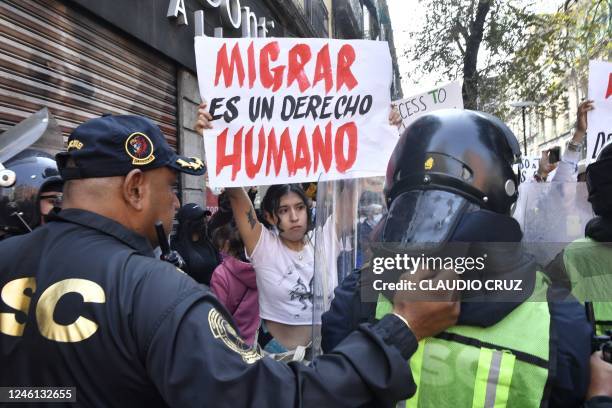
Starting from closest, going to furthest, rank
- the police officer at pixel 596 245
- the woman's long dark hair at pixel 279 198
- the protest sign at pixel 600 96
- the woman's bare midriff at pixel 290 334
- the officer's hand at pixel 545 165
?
the police officer at pixel 596 245
the woman's bare midriff at pixel 290 334
the woman's long dark hair at pixel 279 198
the protest sign at pixel 600 96
the officer's hand at pixel 545 165

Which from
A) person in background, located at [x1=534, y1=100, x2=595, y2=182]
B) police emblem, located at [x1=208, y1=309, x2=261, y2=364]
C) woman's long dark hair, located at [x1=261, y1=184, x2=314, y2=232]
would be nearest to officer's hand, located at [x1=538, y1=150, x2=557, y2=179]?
Answer: person in background, located at [x1=534, y1=100, x2=595, y2=182]

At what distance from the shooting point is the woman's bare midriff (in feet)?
10.0

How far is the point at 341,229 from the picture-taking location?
1.49m

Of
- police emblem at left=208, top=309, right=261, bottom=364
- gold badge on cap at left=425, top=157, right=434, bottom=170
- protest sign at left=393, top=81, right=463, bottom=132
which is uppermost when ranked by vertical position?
protest sign at left=393, top=81, right=463, bottom=132

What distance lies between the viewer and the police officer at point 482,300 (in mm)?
1186

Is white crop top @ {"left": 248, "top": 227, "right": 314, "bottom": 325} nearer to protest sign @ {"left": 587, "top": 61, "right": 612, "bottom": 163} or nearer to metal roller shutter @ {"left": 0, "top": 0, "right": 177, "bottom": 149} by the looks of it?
protest sign @ {"left": 587, "top": 61, "right": 612, "bottom": 163}

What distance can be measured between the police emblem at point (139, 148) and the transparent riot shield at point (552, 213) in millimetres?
1133

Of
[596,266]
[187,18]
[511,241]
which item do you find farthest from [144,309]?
[187,18]

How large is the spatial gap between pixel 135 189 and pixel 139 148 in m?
0.11

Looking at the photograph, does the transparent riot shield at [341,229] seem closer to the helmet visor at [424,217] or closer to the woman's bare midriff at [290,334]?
the helmet visor at [424,217]

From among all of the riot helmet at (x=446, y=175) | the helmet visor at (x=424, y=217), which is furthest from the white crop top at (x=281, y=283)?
the helmet visor at (x=424, y=217)

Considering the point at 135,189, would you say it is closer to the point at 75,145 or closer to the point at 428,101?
the point at 75,145

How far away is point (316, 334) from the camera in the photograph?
1.53 metres

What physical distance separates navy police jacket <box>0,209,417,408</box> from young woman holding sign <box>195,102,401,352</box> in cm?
179
